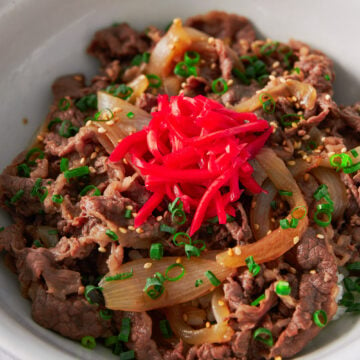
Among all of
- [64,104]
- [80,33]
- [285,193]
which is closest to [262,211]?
[285,193]

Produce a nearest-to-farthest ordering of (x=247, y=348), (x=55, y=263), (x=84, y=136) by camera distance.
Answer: (x=247, y=348), (x=55, y=263), (x=84, y=136)

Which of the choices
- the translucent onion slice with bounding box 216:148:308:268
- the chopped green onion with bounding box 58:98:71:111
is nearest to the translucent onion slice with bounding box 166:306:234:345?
the translucent onion slice with bounding box 216:148:308:268

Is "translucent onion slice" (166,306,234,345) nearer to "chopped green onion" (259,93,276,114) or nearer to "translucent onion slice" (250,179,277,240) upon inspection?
"translucent onion slice" (250,179,277,240)

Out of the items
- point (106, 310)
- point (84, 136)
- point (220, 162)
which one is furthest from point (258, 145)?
point (106, 310)

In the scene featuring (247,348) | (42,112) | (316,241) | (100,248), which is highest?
(42,112)

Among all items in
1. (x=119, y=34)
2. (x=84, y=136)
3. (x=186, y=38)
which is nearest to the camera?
(x=84, y=136)

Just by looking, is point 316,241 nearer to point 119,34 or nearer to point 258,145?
point 258,145

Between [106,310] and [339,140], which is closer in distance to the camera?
[106,310]

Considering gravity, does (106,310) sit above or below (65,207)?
below

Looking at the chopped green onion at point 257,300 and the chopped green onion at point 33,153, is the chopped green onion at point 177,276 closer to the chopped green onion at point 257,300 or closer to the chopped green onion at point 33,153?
the chopped green onion at point 257,300
